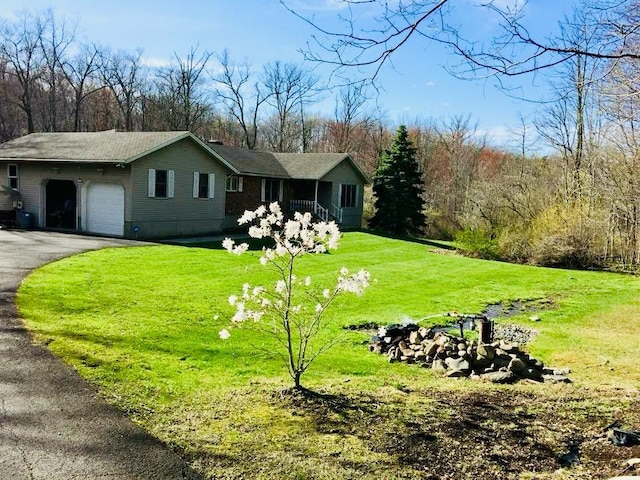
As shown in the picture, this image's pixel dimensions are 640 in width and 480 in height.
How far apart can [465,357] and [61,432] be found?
17.6 ft

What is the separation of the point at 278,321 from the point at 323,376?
3.08m

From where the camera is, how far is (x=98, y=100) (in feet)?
154

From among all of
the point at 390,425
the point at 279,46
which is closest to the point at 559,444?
the point at 390,425

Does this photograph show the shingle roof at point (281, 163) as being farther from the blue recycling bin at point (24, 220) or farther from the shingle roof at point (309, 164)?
the blue recycling bin at point (24, 220)

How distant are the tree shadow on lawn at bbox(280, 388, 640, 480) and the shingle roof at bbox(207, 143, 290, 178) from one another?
22.0 meters

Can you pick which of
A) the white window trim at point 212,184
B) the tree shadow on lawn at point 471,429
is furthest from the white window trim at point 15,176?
the tree shadow on lawn at point 471,429

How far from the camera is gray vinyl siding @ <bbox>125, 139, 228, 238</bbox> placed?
20.7 metres

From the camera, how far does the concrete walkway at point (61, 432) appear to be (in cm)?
377

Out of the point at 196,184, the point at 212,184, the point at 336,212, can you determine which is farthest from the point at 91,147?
the point at 336,212

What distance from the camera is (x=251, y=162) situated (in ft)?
95.4

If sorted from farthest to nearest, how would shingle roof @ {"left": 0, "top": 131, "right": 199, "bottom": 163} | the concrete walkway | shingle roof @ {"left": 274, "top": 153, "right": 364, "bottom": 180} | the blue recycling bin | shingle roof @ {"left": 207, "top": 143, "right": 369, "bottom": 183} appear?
shingle roof @ {"left": 274, "top": 153, "right": 364, "bottom": 180} → shingle roof @ {"left": 207, "top": 143, "right": 369, "bottom": 183} → the blue recycling bin → shingle roof @ {"left": 0, "top": 131, "right": 199, "bottom": 163} → the concrete walkway

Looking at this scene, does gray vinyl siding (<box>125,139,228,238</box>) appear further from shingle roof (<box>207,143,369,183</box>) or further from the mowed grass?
the mowed grass

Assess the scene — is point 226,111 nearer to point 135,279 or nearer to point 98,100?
point 98,100

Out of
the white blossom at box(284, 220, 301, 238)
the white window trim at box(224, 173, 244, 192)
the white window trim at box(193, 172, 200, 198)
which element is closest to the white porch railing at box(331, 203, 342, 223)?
the white window trim at box(224, 173, 244, 192)
